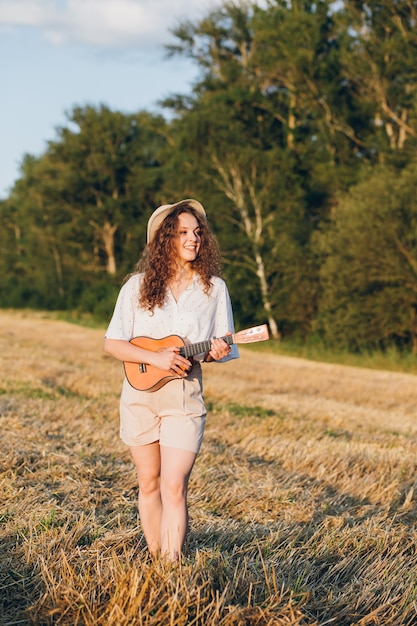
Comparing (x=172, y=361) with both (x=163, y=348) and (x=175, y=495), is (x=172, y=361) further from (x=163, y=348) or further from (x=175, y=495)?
(x=175, y=495)

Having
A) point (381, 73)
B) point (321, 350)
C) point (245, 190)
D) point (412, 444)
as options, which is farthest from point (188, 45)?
point (412, 444)

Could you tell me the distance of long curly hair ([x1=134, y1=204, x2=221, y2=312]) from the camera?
14.1 feet

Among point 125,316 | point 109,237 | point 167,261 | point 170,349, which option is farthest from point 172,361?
point 109,237

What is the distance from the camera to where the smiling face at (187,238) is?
4.36 m

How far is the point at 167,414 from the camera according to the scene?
4.15m

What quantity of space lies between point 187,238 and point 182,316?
1.50 ft

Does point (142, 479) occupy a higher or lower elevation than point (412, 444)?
higher

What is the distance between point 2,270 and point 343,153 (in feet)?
152

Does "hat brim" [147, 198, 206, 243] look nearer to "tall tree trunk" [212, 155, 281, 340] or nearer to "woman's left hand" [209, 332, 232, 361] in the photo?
"woman's left hand" [209, 332, 232, 361]

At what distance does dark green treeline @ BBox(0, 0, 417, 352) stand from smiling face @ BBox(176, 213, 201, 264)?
18.8 m

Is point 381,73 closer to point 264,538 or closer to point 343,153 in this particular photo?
point 343,153

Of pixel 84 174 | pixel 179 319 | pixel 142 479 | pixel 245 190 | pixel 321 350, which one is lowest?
pixel 321 350

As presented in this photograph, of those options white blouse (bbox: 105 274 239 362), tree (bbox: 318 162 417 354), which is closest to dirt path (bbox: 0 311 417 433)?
tree (bbox: 318 162 417 354)

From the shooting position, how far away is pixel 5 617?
11.1 ft
